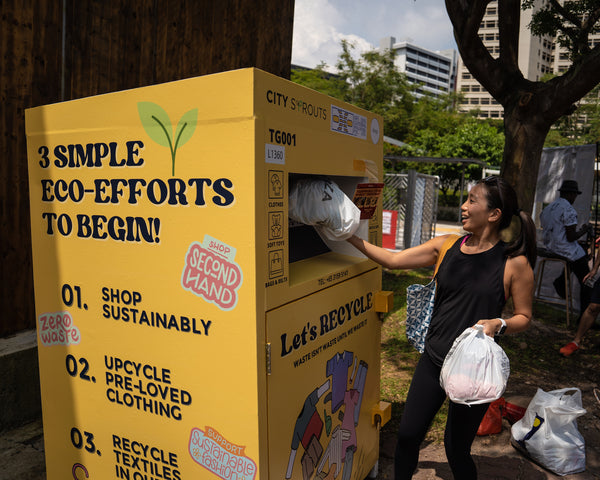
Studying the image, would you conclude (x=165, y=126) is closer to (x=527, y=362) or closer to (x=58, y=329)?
(x=58, y=329)

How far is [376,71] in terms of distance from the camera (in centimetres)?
2398

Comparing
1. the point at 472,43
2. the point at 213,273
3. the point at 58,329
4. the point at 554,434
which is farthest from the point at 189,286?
the point at 472,43

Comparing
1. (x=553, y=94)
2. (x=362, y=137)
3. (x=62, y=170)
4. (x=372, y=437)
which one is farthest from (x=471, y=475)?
(x=553, y=94)

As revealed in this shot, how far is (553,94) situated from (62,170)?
5.57m

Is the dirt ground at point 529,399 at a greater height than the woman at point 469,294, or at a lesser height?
lesser

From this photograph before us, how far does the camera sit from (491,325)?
2135 millimetres

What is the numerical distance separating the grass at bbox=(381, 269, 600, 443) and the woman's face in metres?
1.92

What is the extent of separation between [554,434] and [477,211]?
1901 millimetres

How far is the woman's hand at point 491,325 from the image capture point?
6.94ft

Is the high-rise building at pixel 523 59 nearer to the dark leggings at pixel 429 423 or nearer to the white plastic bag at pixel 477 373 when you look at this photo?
the dark leggings at pixel 429 423

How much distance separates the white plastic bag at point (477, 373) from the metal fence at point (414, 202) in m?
9.87

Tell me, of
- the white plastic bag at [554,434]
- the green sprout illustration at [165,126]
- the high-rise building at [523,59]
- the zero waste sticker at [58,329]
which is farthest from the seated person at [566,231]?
the high-rise building at [523,59]

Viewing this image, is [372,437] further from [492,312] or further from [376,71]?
[376,71]

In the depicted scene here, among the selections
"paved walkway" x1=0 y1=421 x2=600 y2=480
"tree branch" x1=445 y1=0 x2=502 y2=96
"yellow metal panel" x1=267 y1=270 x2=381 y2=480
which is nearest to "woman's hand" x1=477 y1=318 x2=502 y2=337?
"yellow metal panel" x1=267 y1=270 x2=381 y2=480
